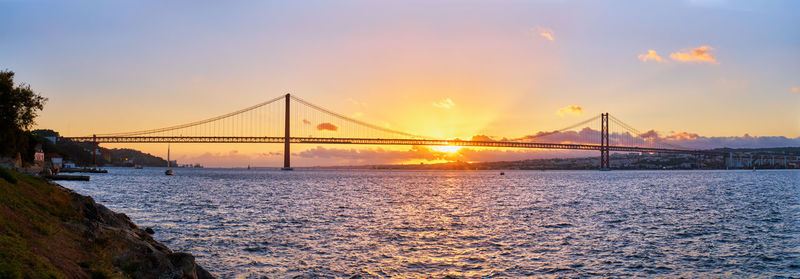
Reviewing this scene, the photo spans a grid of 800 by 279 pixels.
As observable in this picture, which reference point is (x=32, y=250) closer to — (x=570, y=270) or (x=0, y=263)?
(x=0, y=263)

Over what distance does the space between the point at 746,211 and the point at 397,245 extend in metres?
23.9

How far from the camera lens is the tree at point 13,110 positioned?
33.1 m

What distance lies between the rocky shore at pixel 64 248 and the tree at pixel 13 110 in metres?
20.5

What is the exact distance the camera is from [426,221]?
2617cm

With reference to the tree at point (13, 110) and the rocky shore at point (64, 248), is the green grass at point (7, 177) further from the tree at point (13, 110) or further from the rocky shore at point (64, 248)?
the tree at point (13, 110)

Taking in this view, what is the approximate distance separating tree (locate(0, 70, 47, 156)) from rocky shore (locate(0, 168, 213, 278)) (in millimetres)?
20511

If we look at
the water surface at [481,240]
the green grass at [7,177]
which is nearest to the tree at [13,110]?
the water surface at [481,240]

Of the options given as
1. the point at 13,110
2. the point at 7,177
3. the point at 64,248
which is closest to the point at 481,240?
the point at 64,248

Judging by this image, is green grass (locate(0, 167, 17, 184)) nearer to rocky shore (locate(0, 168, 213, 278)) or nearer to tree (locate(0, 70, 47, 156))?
rocky shore (locate(0, 168, 213, 278))

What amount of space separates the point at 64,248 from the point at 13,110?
1157 inches

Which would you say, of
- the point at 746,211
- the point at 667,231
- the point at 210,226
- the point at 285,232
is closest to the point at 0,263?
the point at 285,232

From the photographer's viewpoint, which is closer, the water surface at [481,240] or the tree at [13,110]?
the water surface at [481,240]

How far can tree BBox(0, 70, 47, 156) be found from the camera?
33.1 meters

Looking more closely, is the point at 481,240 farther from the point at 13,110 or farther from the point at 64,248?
the point at 13,110
